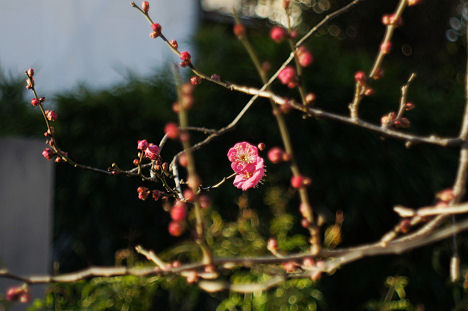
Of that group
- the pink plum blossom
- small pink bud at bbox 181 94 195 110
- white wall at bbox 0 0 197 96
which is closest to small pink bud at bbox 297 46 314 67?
small pink bud at bbox 181 94 195 110

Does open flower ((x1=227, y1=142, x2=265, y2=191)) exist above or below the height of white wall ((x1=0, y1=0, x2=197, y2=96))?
below

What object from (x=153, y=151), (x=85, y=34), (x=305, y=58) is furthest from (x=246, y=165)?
(x=85, y=34)

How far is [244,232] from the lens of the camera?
2178 millimetres

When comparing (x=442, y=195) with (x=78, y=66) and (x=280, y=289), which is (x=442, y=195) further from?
(x=78, y=66)

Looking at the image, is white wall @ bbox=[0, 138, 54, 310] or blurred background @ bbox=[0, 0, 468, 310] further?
blurred background @ bbox=[0, 0, 468, 310]

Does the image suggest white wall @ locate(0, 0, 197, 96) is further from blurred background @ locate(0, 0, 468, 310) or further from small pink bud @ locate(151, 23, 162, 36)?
small pink bud @ locate(151, 23, 162, 36)

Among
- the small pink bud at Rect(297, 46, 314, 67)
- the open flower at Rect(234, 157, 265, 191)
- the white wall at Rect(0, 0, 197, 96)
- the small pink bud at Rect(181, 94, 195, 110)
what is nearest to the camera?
the small pink bud at Rect(181, 94, 195, 110)

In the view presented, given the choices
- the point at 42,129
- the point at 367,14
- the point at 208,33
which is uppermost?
the point at 367,14

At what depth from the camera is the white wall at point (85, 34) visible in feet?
18.4

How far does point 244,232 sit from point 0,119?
1373 mm

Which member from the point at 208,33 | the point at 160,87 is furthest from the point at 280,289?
the point at 208,33

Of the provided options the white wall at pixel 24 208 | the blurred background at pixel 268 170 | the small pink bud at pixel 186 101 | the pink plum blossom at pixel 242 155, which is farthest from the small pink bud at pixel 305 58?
the blurred background at pixel 268 170

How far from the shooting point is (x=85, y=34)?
5.93m

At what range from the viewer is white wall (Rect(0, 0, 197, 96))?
5.60 m
